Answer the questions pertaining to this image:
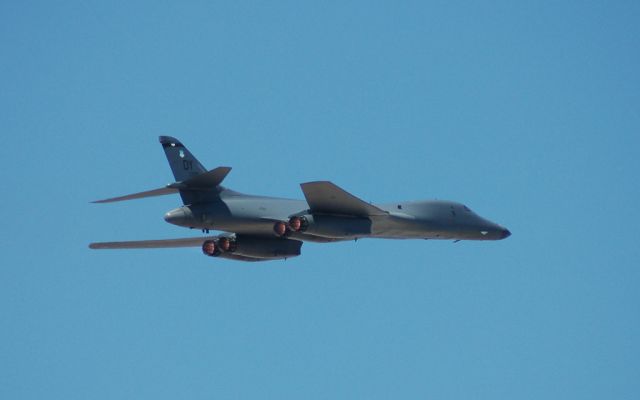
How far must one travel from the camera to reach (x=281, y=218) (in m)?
37.5

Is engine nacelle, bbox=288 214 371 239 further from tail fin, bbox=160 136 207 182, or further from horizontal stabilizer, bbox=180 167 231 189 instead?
tail fin, bbox=160 136 207 182

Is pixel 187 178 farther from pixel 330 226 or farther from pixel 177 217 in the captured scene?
pixel 330 226

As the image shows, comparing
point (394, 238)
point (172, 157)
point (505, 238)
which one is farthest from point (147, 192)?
point (505, 238)

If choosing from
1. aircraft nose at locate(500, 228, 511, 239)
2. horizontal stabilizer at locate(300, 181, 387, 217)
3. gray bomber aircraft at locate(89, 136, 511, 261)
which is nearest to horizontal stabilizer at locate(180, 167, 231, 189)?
gray bomber aircraft at locate(89, 136, 511, 261)

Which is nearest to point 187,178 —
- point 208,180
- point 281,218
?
point 208,180

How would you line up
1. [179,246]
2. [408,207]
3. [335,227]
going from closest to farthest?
[335,227] → [408,207] → [179,246]

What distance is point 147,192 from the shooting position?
1447 inches

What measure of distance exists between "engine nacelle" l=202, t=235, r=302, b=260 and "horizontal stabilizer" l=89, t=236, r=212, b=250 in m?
0.42

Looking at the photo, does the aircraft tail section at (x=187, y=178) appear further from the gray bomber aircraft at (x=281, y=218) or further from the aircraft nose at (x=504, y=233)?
the aircraft nose at (x=504, y=233)

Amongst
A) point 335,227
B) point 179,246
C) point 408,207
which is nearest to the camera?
point 335,227

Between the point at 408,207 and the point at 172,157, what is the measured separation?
703 cm

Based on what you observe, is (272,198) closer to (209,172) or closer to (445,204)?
(209,172)

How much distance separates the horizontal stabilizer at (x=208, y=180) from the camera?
3650 centimetres

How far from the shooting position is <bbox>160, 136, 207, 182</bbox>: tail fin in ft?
125
